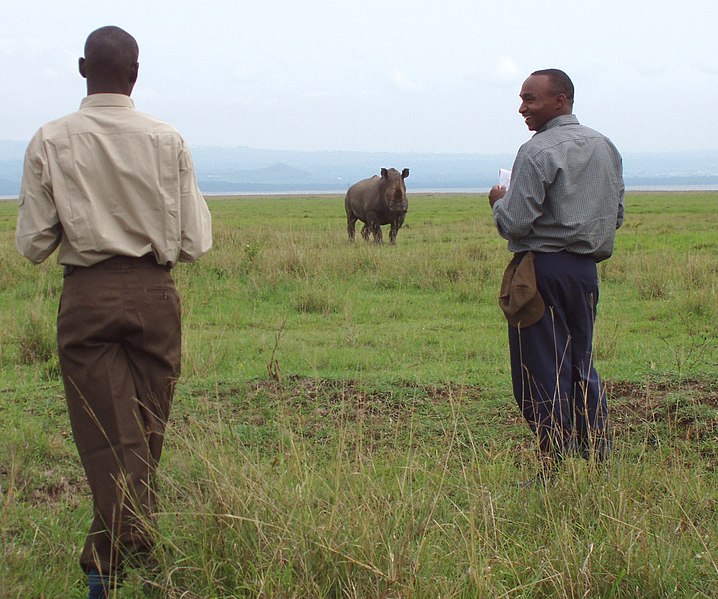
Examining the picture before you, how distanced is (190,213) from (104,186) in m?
0.34

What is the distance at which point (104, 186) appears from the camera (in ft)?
11.2

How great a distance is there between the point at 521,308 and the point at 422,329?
16.2 ft

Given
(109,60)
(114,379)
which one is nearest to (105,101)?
(109,60)

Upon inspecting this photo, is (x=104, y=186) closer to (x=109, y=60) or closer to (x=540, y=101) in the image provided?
(x=109, y=60)

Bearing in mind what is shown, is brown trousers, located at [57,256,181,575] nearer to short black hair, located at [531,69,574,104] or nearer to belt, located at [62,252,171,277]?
belt, located at [62,252,171,277]

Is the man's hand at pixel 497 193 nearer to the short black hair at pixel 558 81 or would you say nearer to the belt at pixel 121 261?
the short black hair at pixel 558 81

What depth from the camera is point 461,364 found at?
25.2ft

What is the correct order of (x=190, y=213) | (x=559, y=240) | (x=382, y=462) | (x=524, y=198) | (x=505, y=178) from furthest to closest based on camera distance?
(x=505, y=178)
(x=382, y=462)
(x=559, y=240)
(x=524, y=198)
(x=190, y=213)

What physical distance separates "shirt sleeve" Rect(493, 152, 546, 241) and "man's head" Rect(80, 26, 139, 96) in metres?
1.85

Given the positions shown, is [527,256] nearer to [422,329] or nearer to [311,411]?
[311,411]

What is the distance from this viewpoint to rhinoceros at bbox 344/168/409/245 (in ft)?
61.3

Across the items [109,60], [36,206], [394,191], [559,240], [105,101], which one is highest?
[109,60]

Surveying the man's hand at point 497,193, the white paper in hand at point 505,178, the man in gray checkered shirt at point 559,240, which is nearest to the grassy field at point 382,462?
the man in gray checkered shirt at point 559,240

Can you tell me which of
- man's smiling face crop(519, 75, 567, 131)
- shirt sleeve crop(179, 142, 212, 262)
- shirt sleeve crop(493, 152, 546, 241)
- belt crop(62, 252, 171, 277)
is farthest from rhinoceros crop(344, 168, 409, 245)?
belt crop(62, 252, 171, 277)
